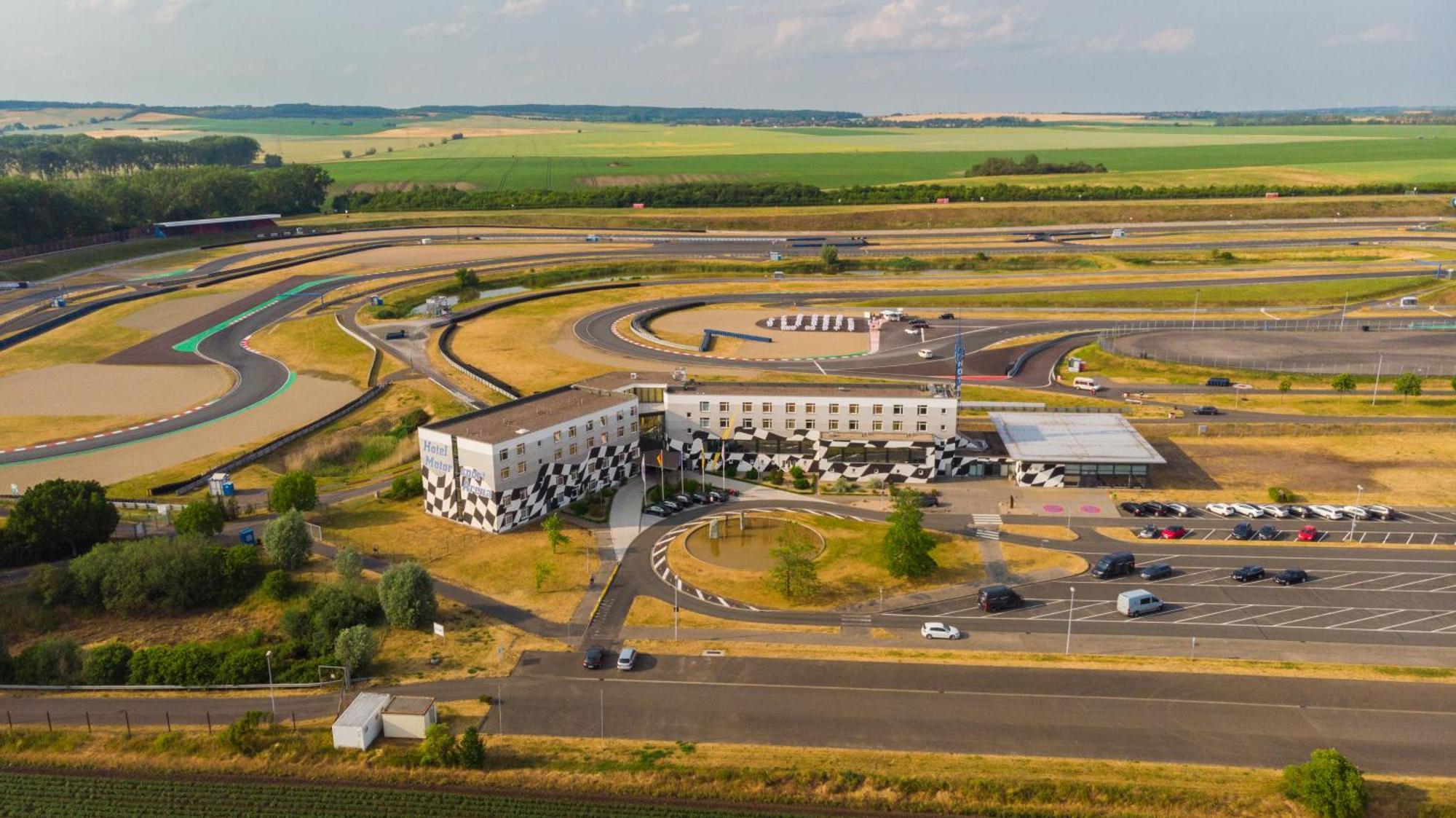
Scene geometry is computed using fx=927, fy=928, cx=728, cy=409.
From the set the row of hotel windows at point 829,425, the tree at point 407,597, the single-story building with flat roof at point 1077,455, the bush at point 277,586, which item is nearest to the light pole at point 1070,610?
the single-story building with flat roof at point 1077,455

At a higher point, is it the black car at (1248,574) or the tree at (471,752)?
the black car at (1248,574)

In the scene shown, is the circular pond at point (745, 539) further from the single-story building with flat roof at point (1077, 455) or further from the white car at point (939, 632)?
the single-story building with flat roof at point (1077, 455)

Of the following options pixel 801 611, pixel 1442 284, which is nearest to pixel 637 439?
pixel 801 611

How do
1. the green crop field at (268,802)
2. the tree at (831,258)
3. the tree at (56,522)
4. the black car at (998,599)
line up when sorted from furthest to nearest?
the tree at (831,258) → the tree at (56,522) → the black car at (998,599) → the green crop field at (268,802)

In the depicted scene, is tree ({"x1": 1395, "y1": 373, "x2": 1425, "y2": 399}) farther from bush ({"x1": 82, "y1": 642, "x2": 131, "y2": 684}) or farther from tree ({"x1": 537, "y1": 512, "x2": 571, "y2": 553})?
bush ({"x1": 82, "y1": 642, "x2": 131, "y2": 684})

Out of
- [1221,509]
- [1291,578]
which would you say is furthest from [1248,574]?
[1221,509]

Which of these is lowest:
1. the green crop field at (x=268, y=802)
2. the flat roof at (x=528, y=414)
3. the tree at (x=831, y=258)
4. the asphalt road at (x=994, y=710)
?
the green crop field at (x=268, y=802)
